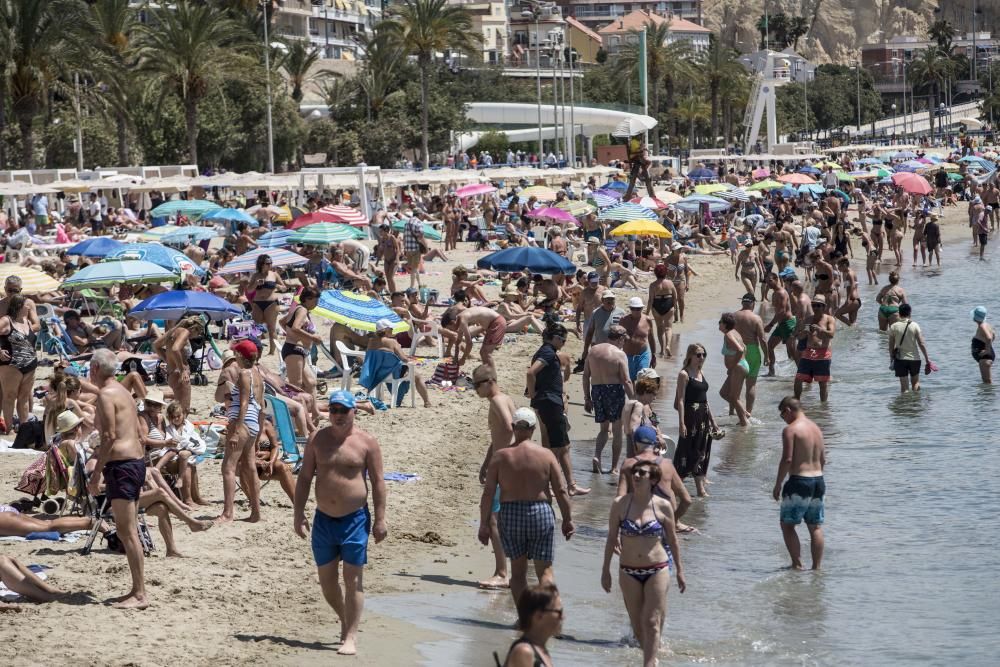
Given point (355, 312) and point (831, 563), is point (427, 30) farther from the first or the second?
point (831, 563)

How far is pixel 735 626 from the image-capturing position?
8.21 m

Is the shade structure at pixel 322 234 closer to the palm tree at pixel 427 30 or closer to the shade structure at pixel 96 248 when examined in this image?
the shade structure at pixel 96 248

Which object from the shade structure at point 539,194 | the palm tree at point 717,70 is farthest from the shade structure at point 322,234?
the palm tree at point 717,70

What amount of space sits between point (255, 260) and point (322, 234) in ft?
10.7

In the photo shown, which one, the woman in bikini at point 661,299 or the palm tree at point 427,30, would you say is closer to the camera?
the woman in bikini at point 661,299

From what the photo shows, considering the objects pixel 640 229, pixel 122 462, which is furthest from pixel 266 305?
pixel 640 229

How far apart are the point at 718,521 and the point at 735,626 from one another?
8.39ft

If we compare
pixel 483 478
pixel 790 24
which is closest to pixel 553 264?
pixel 483 478

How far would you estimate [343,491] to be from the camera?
260 inches

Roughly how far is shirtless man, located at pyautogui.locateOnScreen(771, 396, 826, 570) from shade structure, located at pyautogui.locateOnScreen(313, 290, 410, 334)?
17.3 feet

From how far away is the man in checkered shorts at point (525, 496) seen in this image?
7164 millimetres

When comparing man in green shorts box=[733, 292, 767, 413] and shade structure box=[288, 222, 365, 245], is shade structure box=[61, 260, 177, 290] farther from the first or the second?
man in green shorts box=[733, 292, 767, 413]

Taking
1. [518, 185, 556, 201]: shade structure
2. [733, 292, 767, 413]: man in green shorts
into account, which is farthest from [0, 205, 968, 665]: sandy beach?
[518, 185, 556, 201]: shade structure

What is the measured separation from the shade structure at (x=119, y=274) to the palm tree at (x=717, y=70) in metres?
66.6
